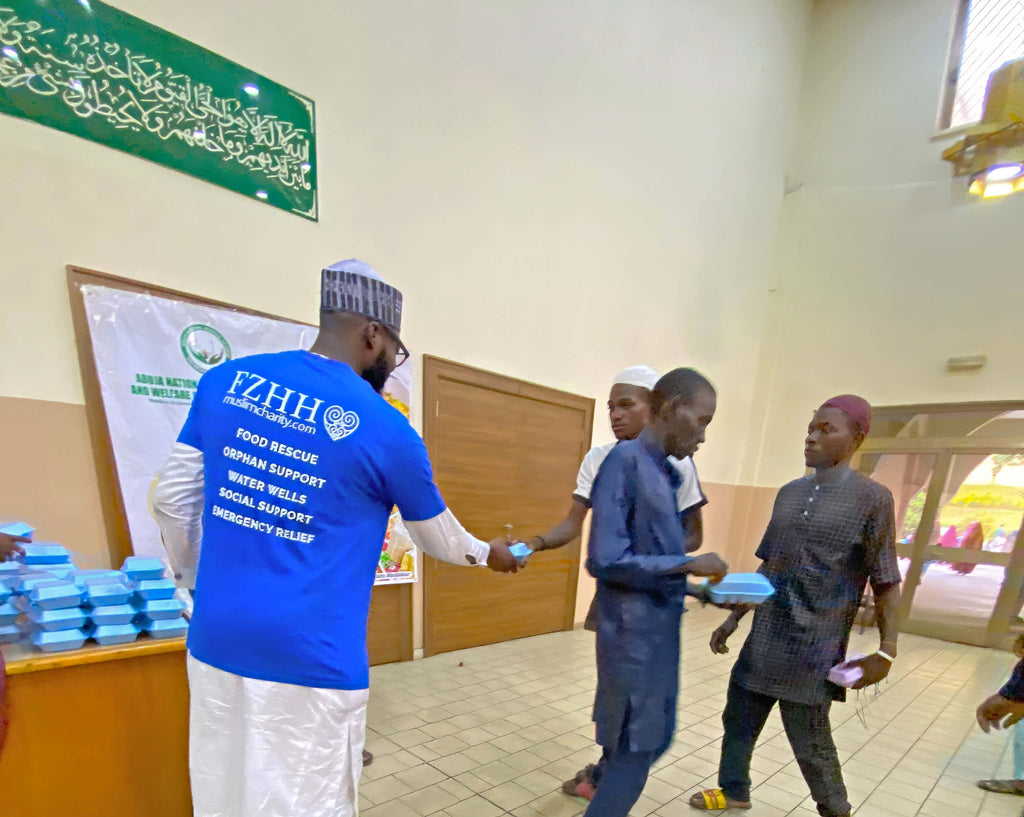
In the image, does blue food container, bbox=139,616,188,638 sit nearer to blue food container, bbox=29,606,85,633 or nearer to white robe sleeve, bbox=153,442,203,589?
blue food container, bbox=29,606,85,633

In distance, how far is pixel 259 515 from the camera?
3.51 feet

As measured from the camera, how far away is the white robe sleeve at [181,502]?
1.23 m

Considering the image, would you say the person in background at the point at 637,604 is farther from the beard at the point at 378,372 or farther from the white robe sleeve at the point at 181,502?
the white robe sleeve at the point at 181,502

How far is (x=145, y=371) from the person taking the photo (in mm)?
2246

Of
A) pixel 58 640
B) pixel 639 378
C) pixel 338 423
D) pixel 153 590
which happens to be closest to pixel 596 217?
pixel 639 378

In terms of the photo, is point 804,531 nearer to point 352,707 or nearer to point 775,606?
point 775,606

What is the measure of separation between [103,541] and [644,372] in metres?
2.40

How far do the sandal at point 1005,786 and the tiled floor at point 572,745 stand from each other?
0.03 metres

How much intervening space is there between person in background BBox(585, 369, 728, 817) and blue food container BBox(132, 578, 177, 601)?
4.38 ft

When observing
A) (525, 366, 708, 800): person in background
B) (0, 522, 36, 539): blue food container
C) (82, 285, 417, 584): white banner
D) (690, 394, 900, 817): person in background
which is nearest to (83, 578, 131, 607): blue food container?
(0, 522, 36, 539): blue food container

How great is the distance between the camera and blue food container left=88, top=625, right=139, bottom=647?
4.99 ft

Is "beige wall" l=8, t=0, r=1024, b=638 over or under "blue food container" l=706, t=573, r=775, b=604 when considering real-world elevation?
over

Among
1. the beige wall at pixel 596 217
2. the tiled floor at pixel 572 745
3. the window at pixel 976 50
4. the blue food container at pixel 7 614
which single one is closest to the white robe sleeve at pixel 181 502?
the blue food container at pixel 7 614

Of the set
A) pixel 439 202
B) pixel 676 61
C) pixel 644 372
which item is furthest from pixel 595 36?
pixel 644 372
